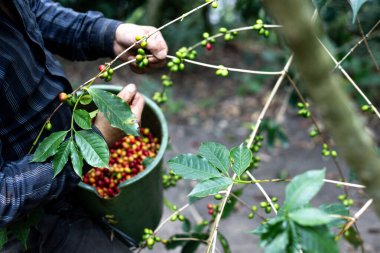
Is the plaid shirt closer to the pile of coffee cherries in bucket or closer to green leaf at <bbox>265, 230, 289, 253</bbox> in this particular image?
the pile of coffee cherries in bucket

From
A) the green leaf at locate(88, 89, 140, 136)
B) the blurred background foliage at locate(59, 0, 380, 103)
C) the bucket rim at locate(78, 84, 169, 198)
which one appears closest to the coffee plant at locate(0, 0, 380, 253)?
the green leaf at locate(88, 89, 140, 136)

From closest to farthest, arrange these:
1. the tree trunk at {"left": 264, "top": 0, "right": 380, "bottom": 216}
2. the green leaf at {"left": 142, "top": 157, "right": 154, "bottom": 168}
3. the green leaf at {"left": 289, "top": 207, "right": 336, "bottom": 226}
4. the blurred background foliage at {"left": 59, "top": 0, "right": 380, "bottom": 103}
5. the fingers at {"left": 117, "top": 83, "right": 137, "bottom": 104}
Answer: the tree trunk at {"left": 264, "top": 0, "right": 380, "bottom": 216} → the green leaf at {"left": 289, "top": 207, "right": 336, "bottom": 226} → the fingers at {"left": 117, "top": 83, "right": 137, "bottom": 104} → the green leaf at {"left": 142, "top": 157, "right": 154, "bottom": 168} → the blurred background foliage at {"left": 59, "top": 0, "right": 380, "bottom": 103}

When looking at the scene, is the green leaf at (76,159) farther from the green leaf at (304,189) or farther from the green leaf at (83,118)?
the green leaf at (304,189)

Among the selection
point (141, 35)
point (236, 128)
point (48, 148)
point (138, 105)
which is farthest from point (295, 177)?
point (236, 128)

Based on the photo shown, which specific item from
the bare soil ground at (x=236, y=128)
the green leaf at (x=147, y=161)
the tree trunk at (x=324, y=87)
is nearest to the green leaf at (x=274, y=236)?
the tree trunk at (x=324, y=87)

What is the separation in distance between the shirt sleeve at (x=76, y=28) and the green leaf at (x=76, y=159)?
51cm

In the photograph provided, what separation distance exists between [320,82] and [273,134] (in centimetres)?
213

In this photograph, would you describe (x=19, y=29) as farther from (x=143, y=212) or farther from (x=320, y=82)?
(x=320, y=82)

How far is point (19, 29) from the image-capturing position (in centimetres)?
128

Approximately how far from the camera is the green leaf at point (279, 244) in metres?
0.81

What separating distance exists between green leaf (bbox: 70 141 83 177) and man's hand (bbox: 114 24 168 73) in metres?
0.42

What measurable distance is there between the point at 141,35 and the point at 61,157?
1.64 feet

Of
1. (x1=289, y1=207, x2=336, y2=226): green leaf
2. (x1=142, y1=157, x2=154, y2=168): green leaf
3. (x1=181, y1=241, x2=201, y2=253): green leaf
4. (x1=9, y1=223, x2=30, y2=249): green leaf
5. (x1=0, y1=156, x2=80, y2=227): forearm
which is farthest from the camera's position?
(x1=181, y1=241, x2=201, y2=253): green leaf

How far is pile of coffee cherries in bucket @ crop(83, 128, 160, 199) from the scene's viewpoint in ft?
5.20
